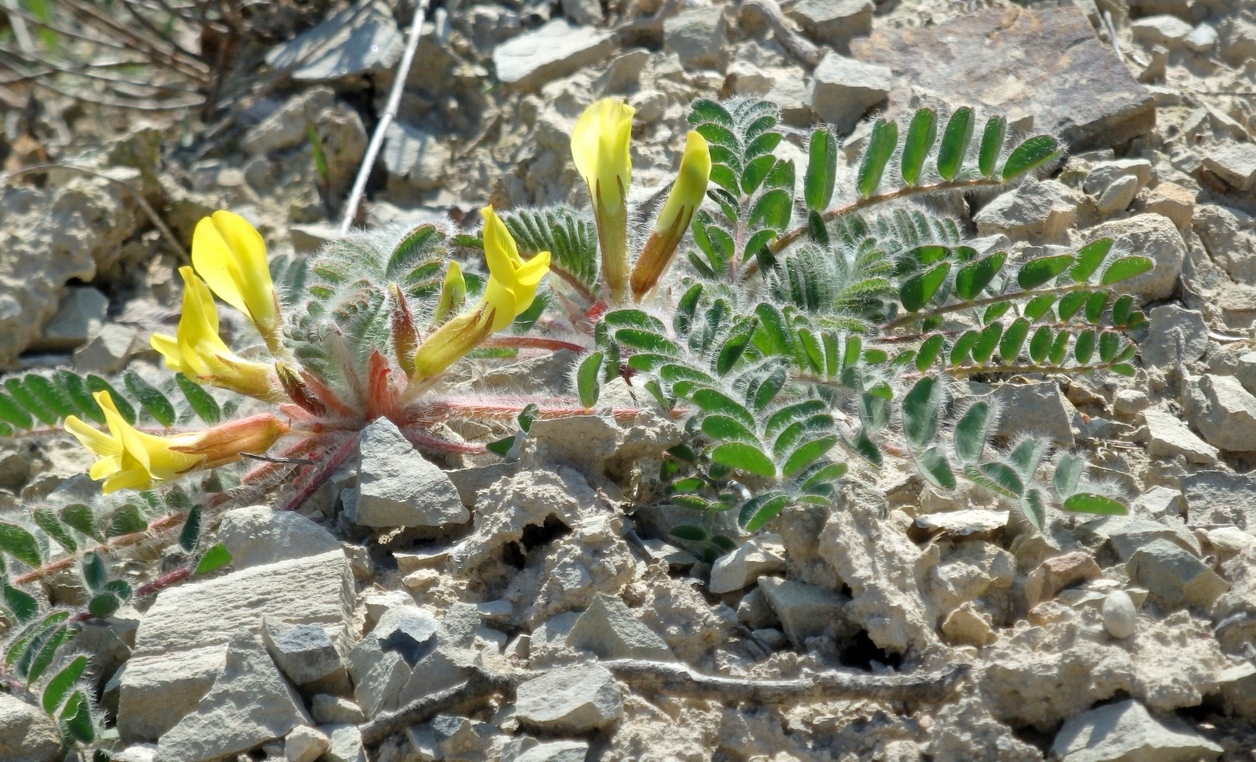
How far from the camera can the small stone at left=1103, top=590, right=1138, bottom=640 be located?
170 cm

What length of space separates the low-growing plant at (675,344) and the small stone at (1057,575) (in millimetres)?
73

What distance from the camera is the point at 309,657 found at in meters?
1.87

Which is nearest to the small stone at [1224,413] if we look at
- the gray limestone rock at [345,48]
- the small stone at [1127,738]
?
the small stone at [1127,738]

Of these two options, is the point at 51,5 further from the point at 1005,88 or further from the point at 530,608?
the point at 530,608

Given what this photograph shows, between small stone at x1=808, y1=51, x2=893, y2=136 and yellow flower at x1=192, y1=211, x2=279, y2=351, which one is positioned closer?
yellow flower at x1=192, y1=211, x2=279, y2=351

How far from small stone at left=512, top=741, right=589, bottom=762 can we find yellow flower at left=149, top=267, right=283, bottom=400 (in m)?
1.00

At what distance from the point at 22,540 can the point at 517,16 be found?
2.27m

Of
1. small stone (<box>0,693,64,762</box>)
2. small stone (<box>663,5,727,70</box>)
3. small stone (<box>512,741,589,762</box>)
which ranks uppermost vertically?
small stone (<box>663,5,727,70</box>)

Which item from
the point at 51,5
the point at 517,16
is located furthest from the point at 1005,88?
the point at 51,5

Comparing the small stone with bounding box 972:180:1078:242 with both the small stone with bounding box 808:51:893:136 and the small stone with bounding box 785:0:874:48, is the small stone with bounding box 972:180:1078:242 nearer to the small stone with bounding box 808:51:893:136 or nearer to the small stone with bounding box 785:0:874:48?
the small stone with bounding box 808:51:893:136

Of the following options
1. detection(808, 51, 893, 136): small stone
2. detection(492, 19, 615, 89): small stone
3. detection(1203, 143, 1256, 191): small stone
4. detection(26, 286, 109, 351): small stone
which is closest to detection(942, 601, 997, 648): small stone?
detection(1203, 143, 1256, 191): small stone

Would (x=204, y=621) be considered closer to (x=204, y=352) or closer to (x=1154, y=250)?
(x=204, y=352)

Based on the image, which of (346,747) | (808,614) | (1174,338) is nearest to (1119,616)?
(808,614)

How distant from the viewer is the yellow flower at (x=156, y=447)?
2.13 meters
